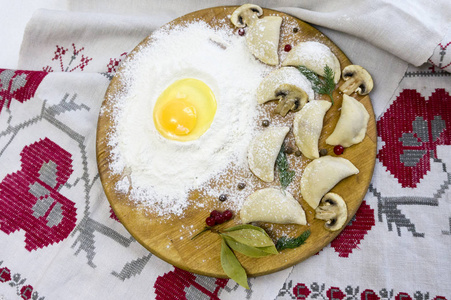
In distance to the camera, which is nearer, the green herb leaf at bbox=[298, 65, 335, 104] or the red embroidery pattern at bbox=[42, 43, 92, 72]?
the green herb leaf at bbox=[298, 65, 335, 104]

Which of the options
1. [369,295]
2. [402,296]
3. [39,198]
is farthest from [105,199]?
[402,296]

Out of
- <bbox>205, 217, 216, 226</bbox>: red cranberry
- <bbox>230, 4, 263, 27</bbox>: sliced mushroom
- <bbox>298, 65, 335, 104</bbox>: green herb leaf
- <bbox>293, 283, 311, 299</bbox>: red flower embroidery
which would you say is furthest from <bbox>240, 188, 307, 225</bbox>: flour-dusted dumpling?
<bbox>230, 4, 263, 27</bbox>: sliced mushroom

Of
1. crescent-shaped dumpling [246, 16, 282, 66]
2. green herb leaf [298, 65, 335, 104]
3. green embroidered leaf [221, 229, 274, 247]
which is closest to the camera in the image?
green embroidered leaf [221, 229, 274, 247]

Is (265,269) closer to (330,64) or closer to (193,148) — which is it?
(193,148)

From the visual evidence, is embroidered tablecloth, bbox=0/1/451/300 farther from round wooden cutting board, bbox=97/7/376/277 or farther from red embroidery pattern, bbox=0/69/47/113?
round wooden cutting board, bbox=97/7/376/277

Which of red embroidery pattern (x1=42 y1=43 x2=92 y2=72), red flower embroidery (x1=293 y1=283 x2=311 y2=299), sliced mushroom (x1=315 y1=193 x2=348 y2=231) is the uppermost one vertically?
red embroidery pattern (x1=42 y1=43 x2=92 y2=72)

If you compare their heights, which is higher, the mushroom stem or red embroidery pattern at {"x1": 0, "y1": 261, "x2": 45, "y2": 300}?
the mushroom stem

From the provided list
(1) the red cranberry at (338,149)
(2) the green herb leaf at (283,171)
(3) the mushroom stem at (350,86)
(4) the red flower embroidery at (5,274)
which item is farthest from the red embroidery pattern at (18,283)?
(3) the mushroom stem at (350,86)
